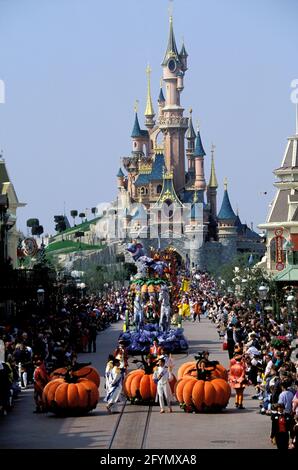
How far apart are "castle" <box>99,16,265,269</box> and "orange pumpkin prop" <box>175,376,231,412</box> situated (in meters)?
140

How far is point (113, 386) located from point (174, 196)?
488 feet

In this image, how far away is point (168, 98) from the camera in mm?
183000

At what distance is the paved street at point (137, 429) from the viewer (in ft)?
65.3

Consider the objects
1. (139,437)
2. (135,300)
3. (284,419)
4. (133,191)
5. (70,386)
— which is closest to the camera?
(284,419)

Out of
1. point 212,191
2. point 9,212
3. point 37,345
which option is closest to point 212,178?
point 212,191

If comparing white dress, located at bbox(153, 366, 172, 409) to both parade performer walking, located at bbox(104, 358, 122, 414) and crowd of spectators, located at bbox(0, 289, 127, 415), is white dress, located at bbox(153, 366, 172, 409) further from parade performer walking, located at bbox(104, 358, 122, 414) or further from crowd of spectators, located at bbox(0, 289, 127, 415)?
crowd of spectators, located at bbox(0, 289, 127, 415)

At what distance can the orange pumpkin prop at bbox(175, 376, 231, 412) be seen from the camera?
23.8m

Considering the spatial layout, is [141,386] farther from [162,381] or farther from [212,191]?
[212,191]

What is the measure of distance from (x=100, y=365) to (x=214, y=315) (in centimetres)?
3066

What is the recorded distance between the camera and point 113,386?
80.8 ft

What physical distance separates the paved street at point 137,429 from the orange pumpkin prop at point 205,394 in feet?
0.67

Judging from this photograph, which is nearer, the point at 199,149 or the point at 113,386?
the point at 113,386

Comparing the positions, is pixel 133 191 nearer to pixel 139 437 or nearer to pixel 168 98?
pixel 168 98

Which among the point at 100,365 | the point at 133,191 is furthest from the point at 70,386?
the point at 133,191
